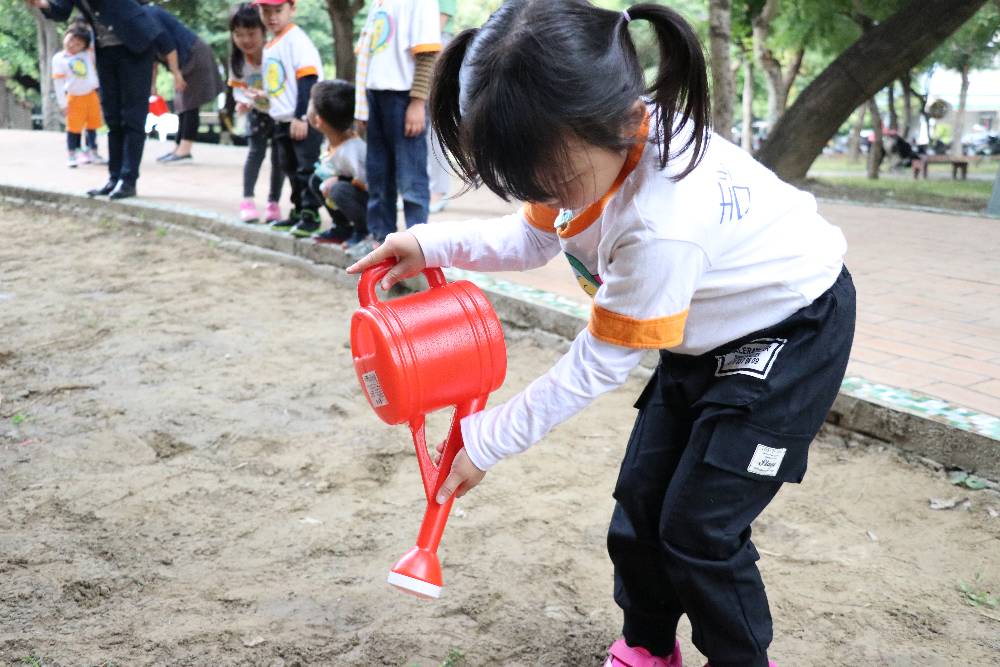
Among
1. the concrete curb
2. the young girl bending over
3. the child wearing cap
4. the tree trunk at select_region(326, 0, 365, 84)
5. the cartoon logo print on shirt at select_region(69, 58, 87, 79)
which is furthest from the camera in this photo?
the tree trunk at select_region(326, 0, 365, 84)

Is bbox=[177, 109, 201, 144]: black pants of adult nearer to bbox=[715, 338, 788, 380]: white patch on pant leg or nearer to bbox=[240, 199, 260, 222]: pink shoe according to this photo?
bbox=[240, 199, 260, 222]: pink shoe

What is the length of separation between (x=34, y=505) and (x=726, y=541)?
168 cm

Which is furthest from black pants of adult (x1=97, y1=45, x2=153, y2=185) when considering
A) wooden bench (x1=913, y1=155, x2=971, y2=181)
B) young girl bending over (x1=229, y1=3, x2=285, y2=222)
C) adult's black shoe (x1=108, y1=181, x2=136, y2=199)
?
wooden bench (x1=913, y1=155, x2=971, y2=181)

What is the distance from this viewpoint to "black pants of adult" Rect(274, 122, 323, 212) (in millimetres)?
5000

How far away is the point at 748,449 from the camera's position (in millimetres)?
1362

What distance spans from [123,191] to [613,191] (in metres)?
5.97

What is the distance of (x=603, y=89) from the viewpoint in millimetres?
1142

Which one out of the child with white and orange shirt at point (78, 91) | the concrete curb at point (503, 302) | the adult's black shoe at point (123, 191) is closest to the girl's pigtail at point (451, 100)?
the concrete curb at point (503, 302)

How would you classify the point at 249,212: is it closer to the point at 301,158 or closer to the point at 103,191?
the point at 301,158

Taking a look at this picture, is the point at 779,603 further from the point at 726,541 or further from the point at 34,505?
the point at 34,505

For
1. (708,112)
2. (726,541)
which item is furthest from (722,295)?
(726,541)

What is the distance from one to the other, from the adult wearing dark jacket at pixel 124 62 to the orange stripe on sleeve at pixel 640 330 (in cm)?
562

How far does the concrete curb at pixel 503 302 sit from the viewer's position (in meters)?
2.42

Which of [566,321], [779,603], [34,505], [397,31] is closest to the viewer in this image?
[779,603]
